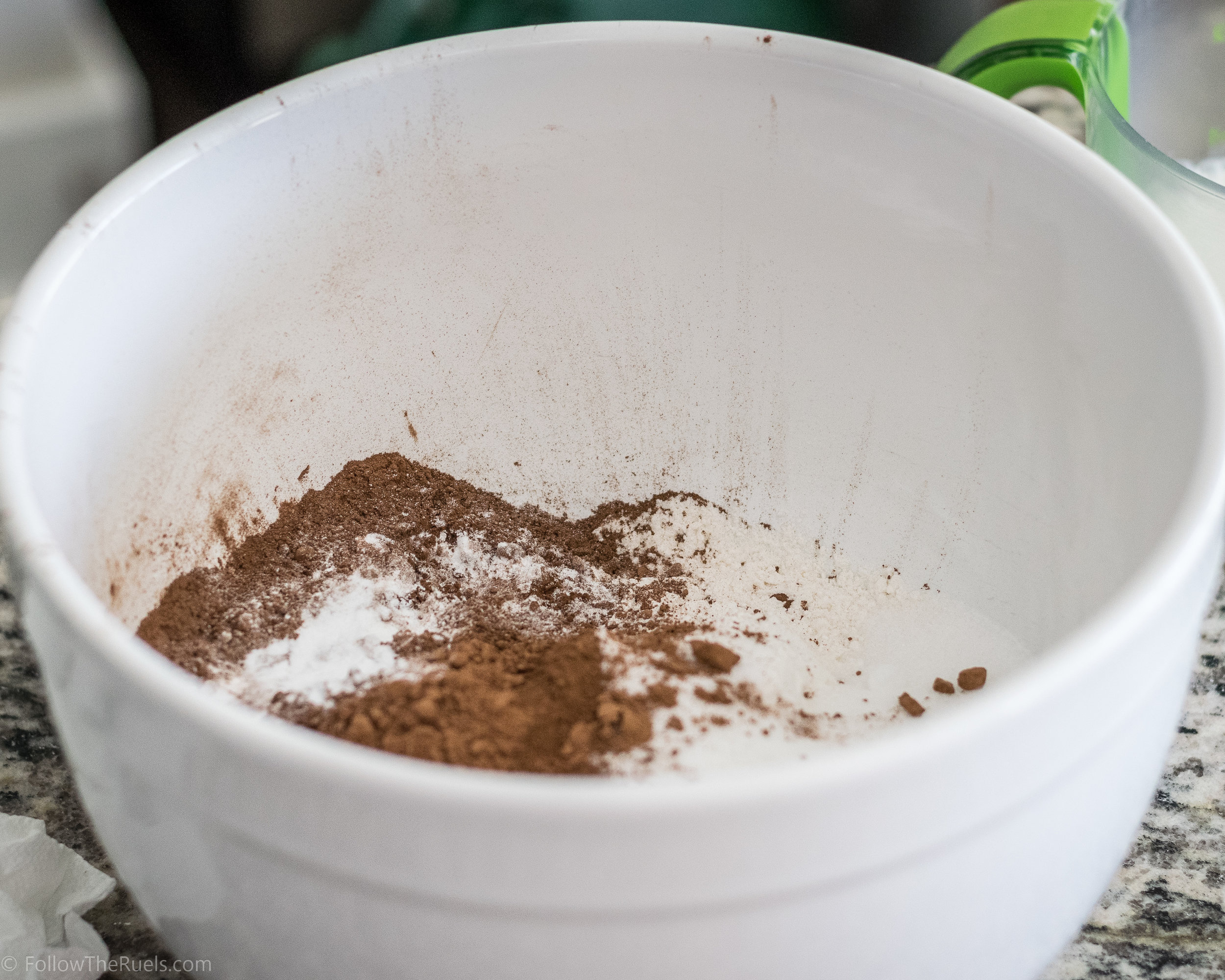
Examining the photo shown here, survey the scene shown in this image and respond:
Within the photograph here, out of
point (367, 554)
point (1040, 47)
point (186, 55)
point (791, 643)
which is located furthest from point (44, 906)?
point (186, 55)

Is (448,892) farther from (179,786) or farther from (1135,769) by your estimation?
(1135,769)

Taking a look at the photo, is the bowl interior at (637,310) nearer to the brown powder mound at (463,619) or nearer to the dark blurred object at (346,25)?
the brown powder mound at (463,619)

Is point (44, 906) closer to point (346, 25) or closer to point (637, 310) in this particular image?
point (637, 310)

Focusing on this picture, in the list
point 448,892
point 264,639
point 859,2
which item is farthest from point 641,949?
point 859,2

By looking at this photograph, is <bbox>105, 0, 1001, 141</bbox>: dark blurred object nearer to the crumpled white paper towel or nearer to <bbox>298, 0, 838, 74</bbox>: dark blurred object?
<bbox>298, 0, 838, 74</bbox>: dark blurred object

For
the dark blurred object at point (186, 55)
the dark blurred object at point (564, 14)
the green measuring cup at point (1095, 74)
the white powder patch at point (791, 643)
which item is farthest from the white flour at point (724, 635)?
the dark blurred object at point (186, 55)

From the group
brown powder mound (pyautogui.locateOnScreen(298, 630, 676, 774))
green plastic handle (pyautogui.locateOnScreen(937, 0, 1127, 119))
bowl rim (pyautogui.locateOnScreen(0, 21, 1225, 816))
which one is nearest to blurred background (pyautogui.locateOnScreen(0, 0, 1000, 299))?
green plastic handle (pyautogui.locateOnScreen(937, 0, 1127, 119))
